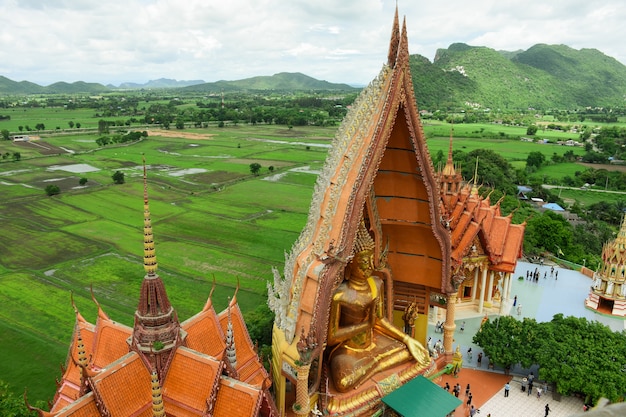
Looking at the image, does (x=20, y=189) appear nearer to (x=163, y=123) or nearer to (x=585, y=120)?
(x=163, y=123)

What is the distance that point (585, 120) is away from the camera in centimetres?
17038

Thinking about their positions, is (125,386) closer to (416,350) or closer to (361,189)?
(361,189)

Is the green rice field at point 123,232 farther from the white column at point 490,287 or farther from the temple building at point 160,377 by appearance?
the white column at point 490,287

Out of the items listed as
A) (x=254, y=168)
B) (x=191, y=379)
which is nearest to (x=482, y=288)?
(x=191, y=379)

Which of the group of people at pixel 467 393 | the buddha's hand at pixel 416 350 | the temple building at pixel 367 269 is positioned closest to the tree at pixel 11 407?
the temple building at pixel 367 269

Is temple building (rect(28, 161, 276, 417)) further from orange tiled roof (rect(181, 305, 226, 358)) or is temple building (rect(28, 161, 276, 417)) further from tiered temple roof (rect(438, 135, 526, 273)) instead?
tiered temple roof (rect(438, 135, 526, 273))

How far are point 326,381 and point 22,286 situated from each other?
1186 inches

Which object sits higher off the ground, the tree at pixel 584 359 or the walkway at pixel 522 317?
the tree at pixel 584 359

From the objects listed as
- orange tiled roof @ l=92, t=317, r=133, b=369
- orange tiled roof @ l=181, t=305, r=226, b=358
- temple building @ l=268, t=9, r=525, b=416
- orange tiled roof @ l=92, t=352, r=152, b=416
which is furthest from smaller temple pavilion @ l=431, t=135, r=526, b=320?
orange tiled roof @ l=92, t=352, r=152, b=416

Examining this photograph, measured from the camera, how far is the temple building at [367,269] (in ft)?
40.6

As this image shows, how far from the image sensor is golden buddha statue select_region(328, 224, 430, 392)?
Answer: 13188 mm

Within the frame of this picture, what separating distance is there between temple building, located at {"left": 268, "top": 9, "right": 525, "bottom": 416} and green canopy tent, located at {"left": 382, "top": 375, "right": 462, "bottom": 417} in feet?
1.05

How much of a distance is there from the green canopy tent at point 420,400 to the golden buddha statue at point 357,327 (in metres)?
0.87

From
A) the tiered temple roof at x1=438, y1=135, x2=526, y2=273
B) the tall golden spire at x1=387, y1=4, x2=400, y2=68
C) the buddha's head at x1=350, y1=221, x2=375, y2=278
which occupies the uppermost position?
the tall golden spire at x1=387, y1=4, x2=400, y2=68
